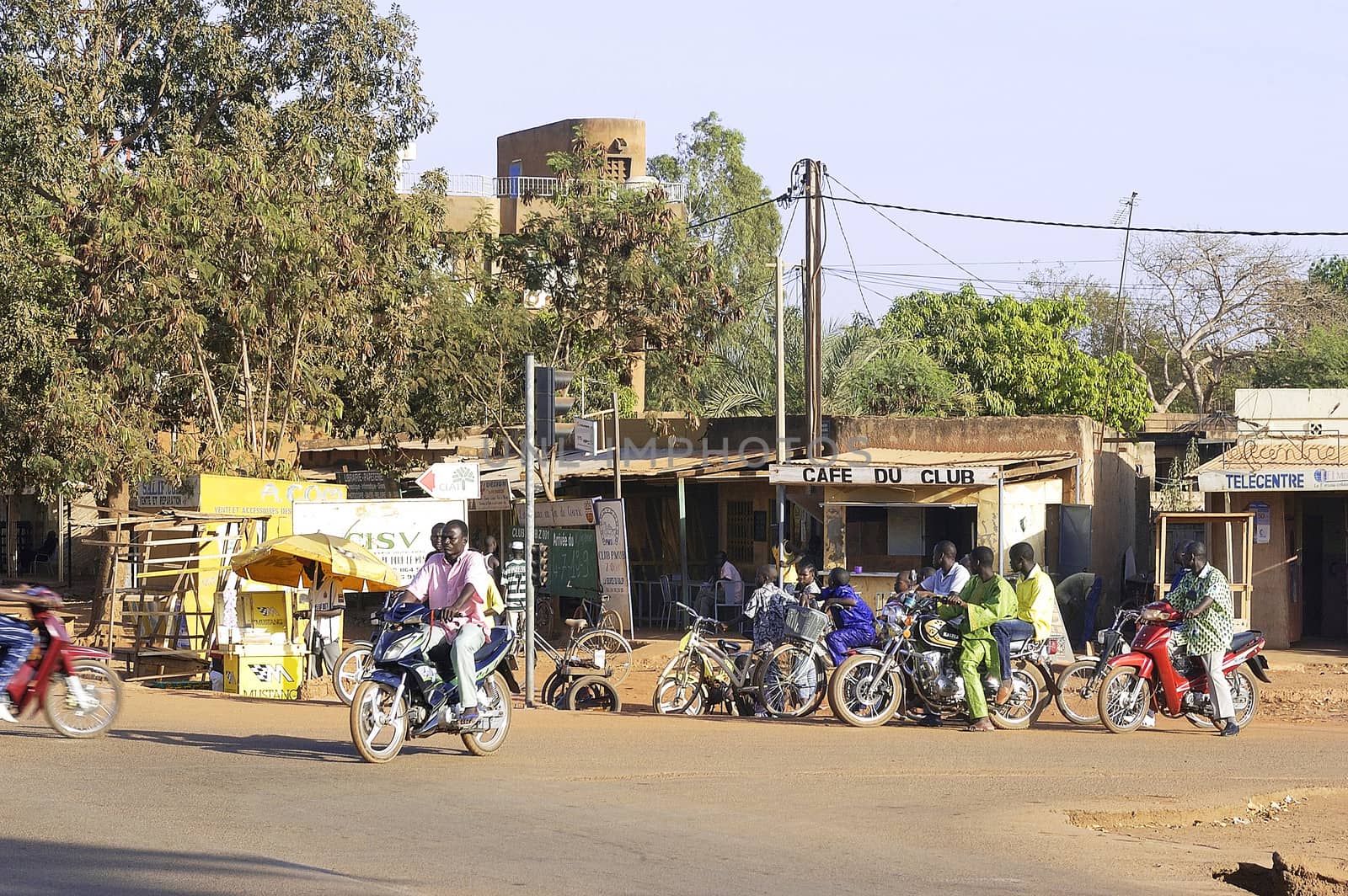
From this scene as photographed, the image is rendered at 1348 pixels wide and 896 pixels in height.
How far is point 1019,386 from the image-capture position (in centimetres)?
3997

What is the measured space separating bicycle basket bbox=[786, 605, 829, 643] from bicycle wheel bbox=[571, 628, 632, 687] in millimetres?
2231

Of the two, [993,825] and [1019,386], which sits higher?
[1019,386]

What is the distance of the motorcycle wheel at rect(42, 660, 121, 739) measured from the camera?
10.8 m

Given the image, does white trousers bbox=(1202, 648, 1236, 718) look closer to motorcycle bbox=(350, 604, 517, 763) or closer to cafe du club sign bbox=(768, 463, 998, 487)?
motorcycle bbox=(350, 604, 517, 763)

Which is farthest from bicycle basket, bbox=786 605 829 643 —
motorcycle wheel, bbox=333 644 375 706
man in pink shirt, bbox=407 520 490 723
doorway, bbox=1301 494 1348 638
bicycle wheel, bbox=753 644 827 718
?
doorway, bbox=1301 494 1348 638

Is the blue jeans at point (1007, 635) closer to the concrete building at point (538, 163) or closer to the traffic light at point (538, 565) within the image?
the traffic light at point (538, 565)

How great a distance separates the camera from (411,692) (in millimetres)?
10320

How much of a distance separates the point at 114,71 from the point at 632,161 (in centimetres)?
2859

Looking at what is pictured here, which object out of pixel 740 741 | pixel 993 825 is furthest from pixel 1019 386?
pixel 993 825

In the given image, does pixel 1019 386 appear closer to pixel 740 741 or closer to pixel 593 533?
pixel 593 533

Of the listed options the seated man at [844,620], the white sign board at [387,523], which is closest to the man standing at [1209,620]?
the seated man at [844,620]

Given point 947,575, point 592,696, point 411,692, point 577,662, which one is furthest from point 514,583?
point 411,692

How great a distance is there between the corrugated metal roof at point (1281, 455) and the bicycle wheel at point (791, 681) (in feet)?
29.6

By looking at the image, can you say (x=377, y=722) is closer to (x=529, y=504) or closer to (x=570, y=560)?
(x=529, y=504)
